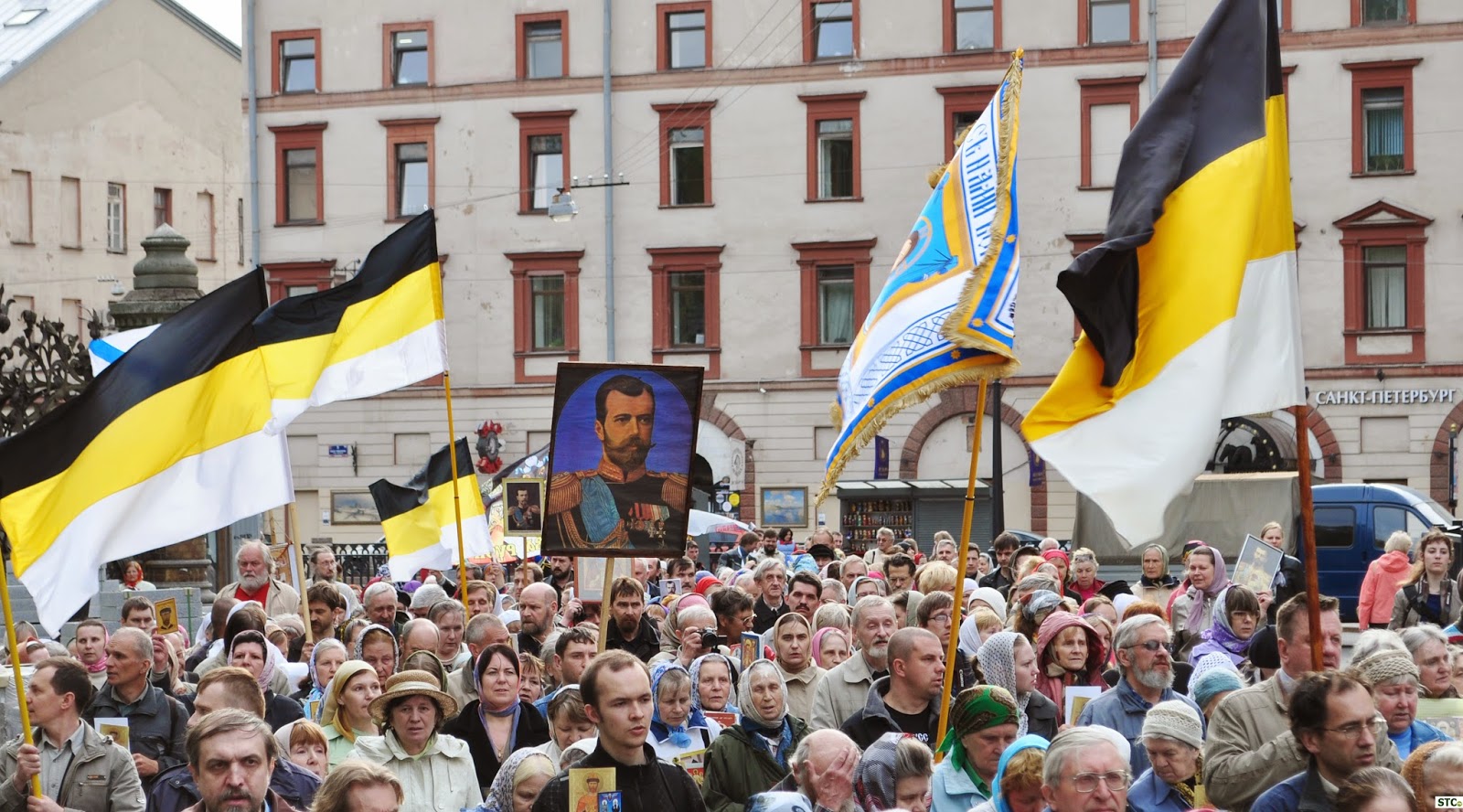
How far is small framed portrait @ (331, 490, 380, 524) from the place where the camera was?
47.6 m

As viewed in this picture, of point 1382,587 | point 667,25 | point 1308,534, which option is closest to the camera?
point 1308,534

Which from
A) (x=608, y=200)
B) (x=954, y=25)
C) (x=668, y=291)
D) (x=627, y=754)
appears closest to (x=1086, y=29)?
(x=954, y=25)

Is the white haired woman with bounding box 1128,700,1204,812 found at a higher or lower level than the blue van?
higher

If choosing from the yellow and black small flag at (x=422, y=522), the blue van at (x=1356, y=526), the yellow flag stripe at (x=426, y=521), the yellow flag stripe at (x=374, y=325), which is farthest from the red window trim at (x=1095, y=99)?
the yellow flag stripe at (x=374, y=325)

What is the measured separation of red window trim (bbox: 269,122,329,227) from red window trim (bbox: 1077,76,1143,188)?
678 inches

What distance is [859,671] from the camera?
33.0 feet

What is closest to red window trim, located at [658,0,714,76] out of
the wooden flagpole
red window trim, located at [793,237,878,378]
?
red window trim, located at [793,237,878,378]

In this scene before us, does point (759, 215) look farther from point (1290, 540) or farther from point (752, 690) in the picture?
point (752, 690)

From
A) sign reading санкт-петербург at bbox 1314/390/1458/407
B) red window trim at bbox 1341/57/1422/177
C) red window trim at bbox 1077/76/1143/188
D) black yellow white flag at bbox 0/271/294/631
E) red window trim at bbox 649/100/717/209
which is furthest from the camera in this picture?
red window trim at bbox 649/100/717/209

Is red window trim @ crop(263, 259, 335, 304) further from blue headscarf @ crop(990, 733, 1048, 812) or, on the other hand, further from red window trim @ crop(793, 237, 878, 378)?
blue headscarf @ crop(990, 733, 1048, 812)

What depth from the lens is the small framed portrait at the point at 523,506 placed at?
2106 centimetres

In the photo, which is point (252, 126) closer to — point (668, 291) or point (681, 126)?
point (681, 126)

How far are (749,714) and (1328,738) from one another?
3.06 meters

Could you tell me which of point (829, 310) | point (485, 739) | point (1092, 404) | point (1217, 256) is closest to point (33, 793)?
point (485, 739)
